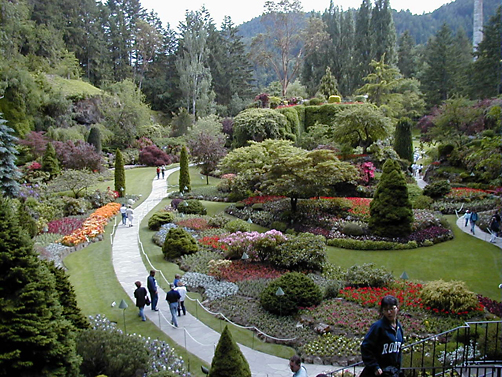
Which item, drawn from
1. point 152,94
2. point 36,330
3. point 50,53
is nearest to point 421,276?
point 36,330

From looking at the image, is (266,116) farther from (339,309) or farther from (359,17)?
(359,17)

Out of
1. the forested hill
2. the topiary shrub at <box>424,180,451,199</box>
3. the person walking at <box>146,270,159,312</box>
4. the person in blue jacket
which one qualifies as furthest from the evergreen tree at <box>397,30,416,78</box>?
the person in blue jacket

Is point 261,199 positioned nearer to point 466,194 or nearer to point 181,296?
point 466,194

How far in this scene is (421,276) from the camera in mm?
14258

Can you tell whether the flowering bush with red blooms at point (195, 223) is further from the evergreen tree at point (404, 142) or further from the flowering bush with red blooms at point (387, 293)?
the evergreen tree at point (404, 142)

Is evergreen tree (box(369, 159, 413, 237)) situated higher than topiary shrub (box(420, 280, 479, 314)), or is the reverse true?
evergreen tree (box(369, 159, 413, 237))

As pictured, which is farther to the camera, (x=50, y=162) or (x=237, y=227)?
(x=50, y=162)

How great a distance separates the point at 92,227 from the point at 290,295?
12078 mm

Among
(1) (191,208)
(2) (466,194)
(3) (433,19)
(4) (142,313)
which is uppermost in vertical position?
(3) (433,19)

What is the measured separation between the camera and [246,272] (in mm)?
14500

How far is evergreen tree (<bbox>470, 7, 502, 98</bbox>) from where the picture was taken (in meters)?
47.0

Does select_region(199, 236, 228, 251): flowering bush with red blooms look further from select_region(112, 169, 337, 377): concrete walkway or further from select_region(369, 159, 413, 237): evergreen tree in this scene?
select_region(369, 159, 413, 237): evergreen tree

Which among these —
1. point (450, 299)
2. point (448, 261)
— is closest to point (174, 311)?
point (450, 299)

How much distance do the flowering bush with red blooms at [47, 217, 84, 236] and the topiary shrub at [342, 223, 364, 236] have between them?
1309 cm
